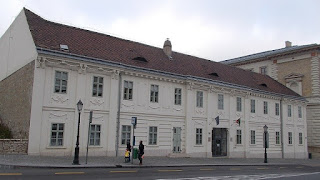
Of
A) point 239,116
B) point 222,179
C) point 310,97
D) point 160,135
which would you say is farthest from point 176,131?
point 310,97

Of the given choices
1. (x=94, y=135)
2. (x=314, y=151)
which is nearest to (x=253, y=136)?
(x=314, y=151)

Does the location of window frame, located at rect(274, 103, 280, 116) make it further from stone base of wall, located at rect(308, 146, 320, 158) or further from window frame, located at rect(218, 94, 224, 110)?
stone base of wall, located at rect(308, 146, 320, 158)

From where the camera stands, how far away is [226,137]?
3419 cm

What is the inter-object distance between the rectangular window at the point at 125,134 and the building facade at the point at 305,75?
29699mm

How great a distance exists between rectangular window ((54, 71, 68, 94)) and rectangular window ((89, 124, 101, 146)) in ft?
→ 11.0

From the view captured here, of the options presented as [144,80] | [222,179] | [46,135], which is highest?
[144,80]

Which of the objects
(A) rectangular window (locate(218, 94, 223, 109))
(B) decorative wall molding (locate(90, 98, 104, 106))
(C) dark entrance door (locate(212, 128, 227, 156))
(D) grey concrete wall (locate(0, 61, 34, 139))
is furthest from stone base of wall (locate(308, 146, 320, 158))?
(D) grey concrete wall (locate(0, 61, 34, 139))

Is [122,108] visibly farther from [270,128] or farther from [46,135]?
[270,128]

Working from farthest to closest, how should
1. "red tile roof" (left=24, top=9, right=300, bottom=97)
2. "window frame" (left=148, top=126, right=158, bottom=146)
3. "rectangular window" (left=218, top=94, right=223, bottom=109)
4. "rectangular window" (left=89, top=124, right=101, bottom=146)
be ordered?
"rectangular window" (left=218, top=94, right=223, bottom=109)
"window frame" (left=148, top=126, right=158, bottom=146)
"red tile roof" (left=24, top=9, right=300, bottom=97)
"rectangular window" (left=89, top=124, right=101, bottom=146)

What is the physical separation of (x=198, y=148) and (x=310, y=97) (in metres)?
22.9

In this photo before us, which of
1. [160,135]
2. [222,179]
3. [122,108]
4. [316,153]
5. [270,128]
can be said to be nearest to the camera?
[222,179]

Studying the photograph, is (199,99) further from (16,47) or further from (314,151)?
(314,151)

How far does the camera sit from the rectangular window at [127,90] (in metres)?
26.6

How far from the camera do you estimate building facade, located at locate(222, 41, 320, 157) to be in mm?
45031
